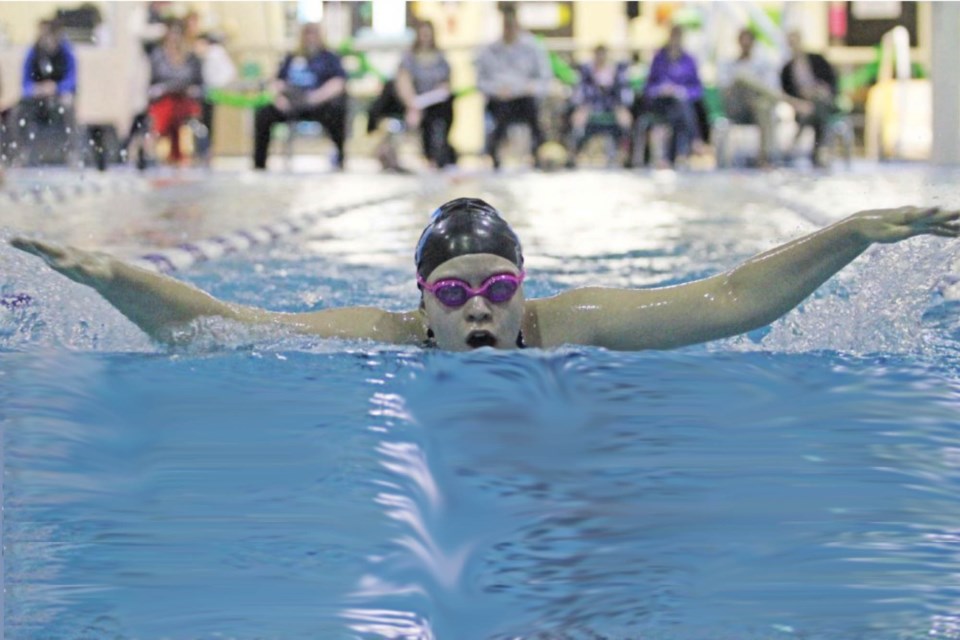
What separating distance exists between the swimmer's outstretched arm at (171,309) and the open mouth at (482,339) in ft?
1.06

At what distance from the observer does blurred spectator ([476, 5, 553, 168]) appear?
13.7m

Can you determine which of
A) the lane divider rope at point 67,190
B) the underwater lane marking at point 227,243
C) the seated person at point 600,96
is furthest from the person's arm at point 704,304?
the seated person at point 600,96

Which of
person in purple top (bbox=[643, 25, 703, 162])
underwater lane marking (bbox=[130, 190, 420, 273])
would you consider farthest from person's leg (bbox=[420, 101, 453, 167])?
underwater lane marking (bbox=[130, 190, 420, 273])

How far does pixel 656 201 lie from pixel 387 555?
800cm

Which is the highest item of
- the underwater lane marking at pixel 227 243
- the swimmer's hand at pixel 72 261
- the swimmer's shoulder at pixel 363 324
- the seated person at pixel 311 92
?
the seated person at pixel 311 92

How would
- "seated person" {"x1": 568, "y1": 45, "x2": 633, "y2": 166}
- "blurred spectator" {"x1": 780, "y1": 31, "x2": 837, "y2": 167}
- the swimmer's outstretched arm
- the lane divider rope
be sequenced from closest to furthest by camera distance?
the swimmer's outstretched arm < the lane divider rope < "blurred spectator" {"x1": 780, "y1": 31, "x2": 837, "y2": 167} < "seated person" {"x1": 568, "y1": 45, "x2": 633, "y2": 166}

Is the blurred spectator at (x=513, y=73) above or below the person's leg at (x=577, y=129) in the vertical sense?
Answer: above

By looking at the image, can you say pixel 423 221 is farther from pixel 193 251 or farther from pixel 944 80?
pixel 944 80

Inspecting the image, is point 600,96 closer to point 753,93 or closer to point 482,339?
point 753,93

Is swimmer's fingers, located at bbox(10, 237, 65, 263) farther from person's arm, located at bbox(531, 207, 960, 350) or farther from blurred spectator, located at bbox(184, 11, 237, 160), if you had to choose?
blurred spectator, located at bbox(184, 11, 237, 160)

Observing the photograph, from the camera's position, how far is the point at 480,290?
2.52m

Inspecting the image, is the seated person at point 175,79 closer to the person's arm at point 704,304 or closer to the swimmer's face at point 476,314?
the person's arm at point 704,304

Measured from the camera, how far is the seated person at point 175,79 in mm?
13414

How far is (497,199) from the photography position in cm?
980
